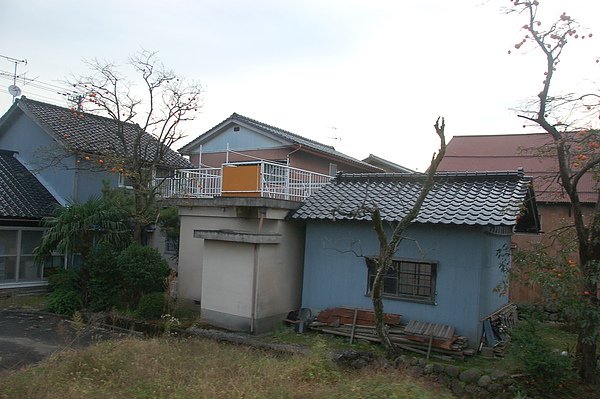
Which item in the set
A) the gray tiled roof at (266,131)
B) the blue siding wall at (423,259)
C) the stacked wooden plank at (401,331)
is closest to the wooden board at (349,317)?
the stacked wooden plank at (401,331)

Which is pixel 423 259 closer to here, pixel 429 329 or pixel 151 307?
pixel 429 329

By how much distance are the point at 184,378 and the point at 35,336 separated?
6.60 m

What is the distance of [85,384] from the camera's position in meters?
6.12

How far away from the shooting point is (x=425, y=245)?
35.6 feet

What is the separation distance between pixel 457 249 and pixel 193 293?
309 inches

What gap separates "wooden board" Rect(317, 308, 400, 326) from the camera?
35.4ft

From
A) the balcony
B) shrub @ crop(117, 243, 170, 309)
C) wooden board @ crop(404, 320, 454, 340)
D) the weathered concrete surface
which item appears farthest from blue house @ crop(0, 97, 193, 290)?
wooden board @ crop(404, 320, 454, 340)

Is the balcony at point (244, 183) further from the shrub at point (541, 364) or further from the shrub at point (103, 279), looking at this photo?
the shrub at point (541, 364)

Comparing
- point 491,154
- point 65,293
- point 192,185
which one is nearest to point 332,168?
point 491,154

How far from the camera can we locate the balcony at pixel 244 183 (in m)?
12.4

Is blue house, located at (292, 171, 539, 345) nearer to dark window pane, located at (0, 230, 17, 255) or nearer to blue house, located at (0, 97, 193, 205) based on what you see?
blue house, located at (0, 97, 193, 205)

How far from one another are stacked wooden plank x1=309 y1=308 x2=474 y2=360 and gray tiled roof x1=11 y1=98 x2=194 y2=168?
841 centimetres

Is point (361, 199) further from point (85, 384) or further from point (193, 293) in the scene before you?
point (85, 384)

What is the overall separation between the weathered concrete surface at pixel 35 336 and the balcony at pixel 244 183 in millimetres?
4670
